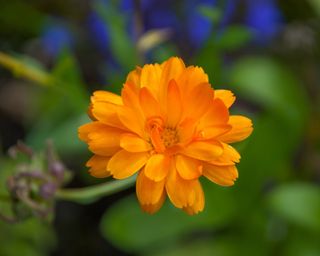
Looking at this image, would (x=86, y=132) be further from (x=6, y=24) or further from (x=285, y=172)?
(x=6, y=24)

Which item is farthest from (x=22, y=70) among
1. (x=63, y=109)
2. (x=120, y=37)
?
(x=63, y=109)

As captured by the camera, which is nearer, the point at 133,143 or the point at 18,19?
the point at 133,143

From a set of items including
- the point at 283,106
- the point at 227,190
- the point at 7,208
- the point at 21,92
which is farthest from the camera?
the point at 21,92

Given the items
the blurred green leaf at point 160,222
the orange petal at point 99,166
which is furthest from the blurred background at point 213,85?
the orange petal at point 99,166

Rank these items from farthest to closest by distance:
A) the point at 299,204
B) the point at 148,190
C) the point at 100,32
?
the point at 100,32
the point at 299,204
the point at 148,190

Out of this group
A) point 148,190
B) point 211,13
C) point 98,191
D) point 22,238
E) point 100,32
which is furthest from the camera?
point 100,32

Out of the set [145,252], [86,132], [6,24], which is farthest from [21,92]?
[86,132]

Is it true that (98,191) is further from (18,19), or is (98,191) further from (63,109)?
(18,19)
